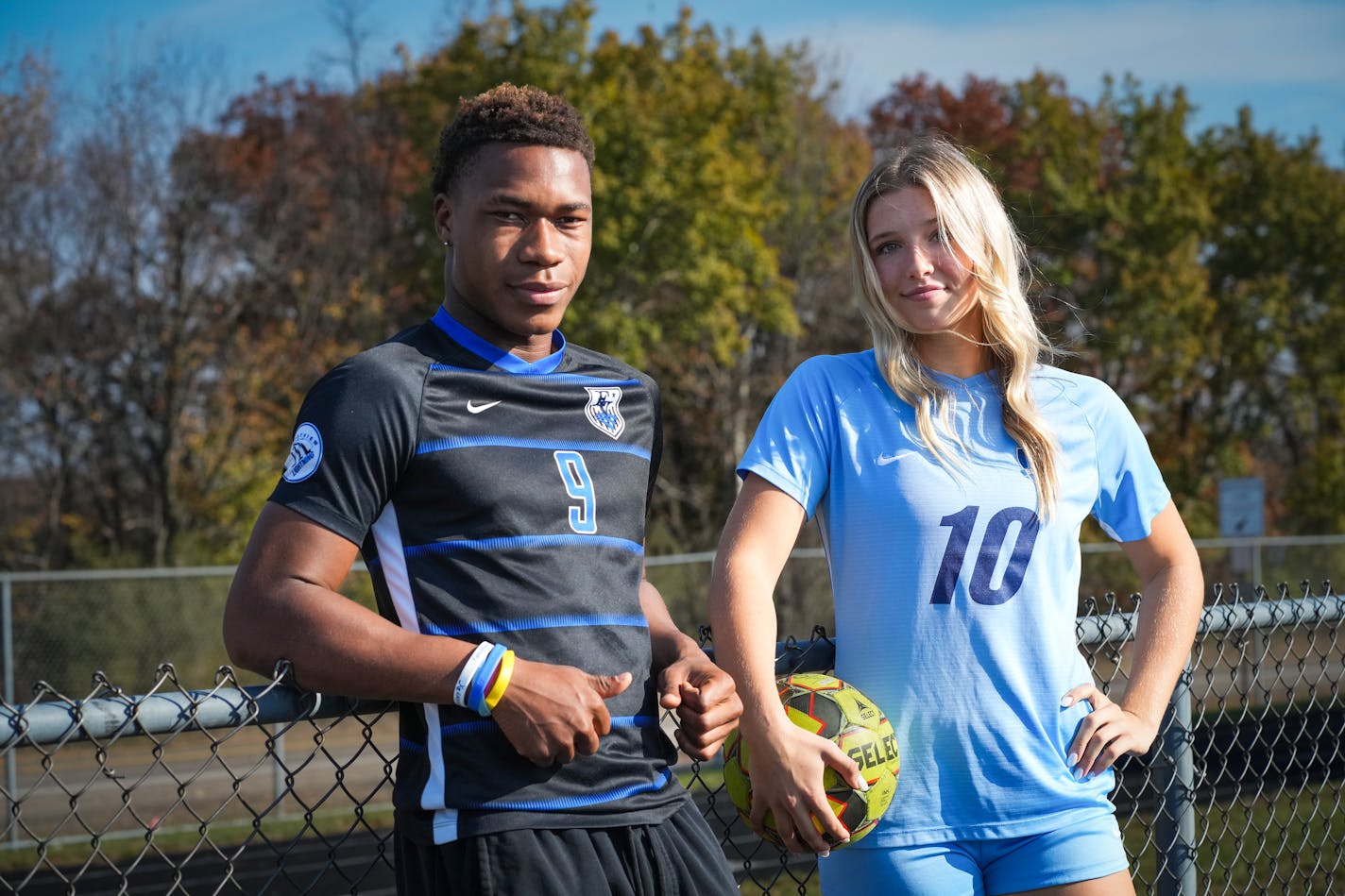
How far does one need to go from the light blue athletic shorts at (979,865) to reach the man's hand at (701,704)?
37cm

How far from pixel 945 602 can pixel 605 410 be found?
0.76 m

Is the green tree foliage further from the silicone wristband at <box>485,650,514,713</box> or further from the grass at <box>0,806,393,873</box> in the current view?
the silicone wristband at <box>485,650,514,713</box>

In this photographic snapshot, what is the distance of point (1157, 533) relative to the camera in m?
2.80

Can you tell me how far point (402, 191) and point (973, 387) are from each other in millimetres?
22524

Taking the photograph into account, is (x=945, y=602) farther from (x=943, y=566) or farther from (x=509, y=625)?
(x=509, y=625)

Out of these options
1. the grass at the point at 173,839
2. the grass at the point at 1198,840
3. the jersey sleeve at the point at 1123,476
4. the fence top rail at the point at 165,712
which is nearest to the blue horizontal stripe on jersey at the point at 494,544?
the fence top rail at the point at 165,712

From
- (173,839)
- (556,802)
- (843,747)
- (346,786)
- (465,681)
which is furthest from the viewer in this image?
(173,839)

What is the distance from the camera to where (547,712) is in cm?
206

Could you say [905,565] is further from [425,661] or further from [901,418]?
[425,661]

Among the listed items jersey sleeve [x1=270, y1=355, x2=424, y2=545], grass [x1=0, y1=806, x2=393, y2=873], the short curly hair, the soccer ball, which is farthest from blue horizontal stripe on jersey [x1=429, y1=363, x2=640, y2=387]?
grass [x1=0, y1=806, x2=393, y2=873]

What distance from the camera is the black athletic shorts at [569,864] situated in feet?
6.87

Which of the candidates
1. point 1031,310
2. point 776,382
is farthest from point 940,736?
point 776,382

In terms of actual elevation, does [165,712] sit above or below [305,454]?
below

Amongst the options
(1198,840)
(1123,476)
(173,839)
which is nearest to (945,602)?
(1123,476)
